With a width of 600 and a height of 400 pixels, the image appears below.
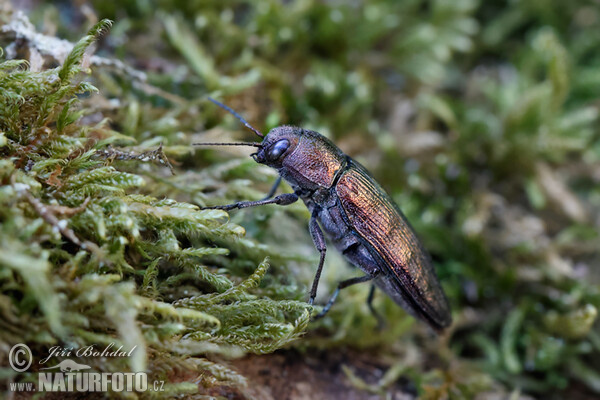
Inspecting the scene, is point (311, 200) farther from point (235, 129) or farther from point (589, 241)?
point (589, 241)

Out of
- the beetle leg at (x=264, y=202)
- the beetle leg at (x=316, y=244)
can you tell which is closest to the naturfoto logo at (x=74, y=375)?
the beetle leg at (x=264, y=202)

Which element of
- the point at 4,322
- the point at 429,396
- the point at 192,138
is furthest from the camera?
the point at 192,138

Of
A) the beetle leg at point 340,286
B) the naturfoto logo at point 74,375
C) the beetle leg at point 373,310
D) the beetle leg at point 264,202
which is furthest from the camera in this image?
the beetle leg at point 373,310

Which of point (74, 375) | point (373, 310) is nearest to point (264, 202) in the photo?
point (373, 310)

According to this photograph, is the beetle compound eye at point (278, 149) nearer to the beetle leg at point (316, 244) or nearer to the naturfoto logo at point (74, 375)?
the beetle leg at point (316, 244)

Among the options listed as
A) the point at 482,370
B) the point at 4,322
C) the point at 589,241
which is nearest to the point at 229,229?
the point at 4,322

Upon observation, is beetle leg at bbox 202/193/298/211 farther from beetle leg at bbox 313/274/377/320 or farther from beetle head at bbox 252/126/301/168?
beetle leg at bbox 313/274/377/320

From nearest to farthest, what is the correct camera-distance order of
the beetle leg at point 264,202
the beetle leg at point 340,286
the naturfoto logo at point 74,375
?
the naturfoto logo at point 74,375
the beetle leg at point 264,202
the beetle leg at point 340,286
